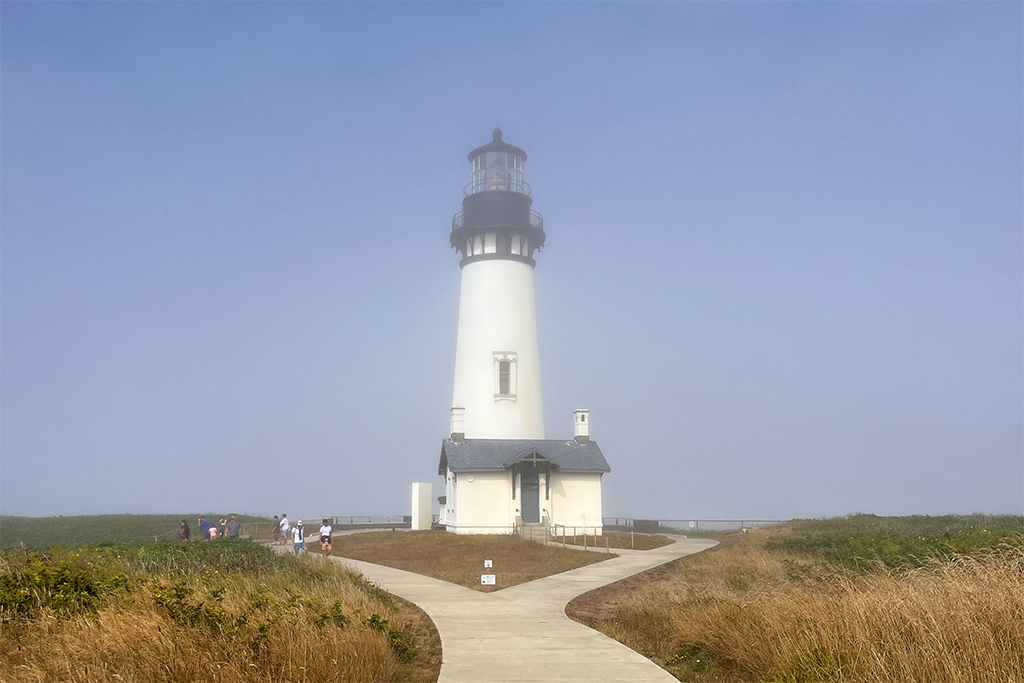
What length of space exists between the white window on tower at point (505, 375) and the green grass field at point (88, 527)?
19.4m

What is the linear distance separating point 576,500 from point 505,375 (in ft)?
24.4

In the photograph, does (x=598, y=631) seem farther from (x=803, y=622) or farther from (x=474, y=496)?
(x=474, y=496)

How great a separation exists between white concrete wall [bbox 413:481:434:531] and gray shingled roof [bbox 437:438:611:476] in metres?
2.95

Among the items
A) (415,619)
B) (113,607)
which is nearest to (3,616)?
(113,607)

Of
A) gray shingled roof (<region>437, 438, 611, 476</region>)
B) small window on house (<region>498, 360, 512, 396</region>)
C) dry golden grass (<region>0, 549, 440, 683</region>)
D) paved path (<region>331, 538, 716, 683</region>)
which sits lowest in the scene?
paved path (<region>331, 538, 716, 683</region>)

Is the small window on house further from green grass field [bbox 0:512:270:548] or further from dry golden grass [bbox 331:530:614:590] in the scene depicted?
green grass field [bbox 0:512:270:548]

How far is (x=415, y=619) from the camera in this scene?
14.8m

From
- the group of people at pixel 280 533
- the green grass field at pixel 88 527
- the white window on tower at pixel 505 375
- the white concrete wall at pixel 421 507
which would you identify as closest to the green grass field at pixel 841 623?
the group of people at pixel 280 533

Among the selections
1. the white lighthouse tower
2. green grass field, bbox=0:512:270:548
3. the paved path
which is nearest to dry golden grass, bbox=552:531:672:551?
the white lighthouse tower

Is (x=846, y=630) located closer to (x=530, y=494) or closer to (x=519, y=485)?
(x=519, y=485)

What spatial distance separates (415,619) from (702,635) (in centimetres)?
530

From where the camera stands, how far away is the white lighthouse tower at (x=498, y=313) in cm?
4406

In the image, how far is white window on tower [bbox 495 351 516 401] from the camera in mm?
43969

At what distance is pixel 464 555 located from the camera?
29.2 metres
